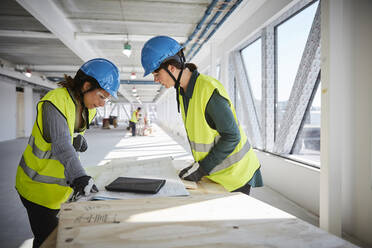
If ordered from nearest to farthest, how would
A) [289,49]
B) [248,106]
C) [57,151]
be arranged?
1. [57,151]
2. [289,49]
3. [248,106]

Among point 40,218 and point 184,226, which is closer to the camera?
point 184,226

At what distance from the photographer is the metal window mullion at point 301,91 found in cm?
320

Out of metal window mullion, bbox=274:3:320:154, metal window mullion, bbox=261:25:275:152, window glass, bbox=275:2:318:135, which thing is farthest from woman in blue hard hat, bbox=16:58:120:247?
metal window mullion, bbox=261:25:275:152

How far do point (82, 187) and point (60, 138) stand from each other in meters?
0.35

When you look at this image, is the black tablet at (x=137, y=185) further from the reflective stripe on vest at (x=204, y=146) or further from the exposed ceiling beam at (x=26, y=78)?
the exposed ceiling beam at (x=26, y=78)

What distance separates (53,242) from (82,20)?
6.00 meters

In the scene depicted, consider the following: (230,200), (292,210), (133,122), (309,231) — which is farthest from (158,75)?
(133,122)

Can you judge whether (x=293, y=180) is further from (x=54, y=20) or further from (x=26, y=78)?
(x=26, y=78)

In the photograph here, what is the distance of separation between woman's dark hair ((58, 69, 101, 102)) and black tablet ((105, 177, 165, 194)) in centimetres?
73

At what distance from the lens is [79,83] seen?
1.54 meters

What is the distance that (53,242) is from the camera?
0.79m

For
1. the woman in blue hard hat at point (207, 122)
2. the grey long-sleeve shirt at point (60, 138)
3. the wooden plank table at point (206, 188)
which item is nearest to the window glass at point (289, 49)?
the woman in blue hard hat at point (207, 122)

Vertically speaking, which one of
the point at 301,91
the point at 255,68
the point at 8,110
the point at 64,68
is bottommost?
the point at 301,91

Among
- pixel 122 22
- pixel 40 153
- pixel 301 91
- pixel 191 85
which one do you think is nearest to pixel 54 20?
pixel 122 22
